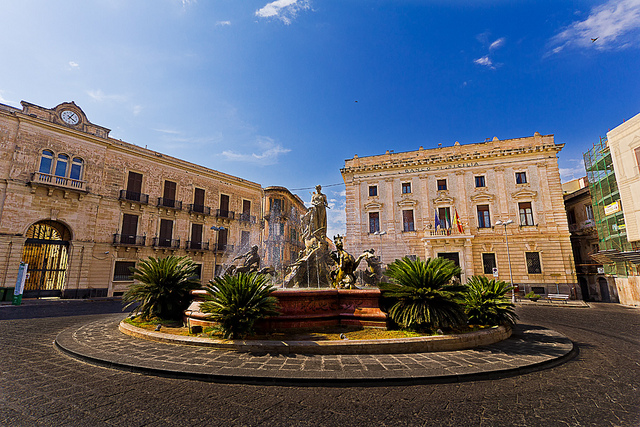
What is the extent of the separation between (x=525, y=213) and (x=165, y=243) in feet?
104

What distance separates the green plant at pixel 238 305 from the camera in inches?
233

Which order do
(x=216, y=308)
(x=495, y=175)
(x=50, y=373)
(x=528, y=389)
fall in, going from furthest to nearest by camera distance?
1. (x=495, y=175)
2. (x=216, y=308)
3. (x=50, y=373)
4. (x=528, y=389)

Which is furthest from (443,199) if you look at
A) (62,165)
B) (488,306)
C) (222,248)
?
(62,165)

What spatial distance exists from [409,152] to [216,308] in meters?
27.4

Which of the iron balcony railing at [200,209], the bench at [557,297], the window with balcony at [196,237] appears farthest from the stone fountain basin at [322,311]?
the iron balcony railing at [200,209]

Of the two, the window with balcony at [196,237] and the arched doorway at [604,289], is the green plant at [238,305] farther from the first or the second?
the arched doorway at [604,289]

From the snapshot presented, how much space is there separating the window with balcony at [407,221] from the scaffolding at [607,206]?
13.2 meters

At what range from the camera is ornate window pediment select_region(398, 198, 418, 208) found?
2819cm

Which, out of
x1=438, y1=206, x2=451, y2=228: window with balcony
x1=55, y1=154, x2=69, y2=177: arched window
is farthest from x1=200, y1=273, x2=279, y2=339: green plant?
x1=438, y1=206, x2=451, y2=228: window with balcony

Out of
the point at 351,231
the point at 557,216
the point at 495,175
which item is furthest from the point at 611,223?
the point at 351,231

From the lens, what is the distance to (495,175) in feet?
88.3

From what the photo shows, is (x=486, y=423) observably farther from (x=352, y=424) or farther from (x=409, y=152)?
(x=409, y=152)

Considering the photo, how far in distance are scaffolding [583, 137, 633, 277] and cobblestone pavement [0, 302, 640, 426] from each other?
900 inches

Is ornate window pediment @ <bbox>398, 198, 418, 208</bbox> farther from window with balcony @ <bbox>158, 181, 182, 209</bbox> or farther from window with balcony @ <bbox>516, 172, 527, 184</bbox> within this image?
window with balcony @ <bbox>158, 181, 182, 209</bbox>
